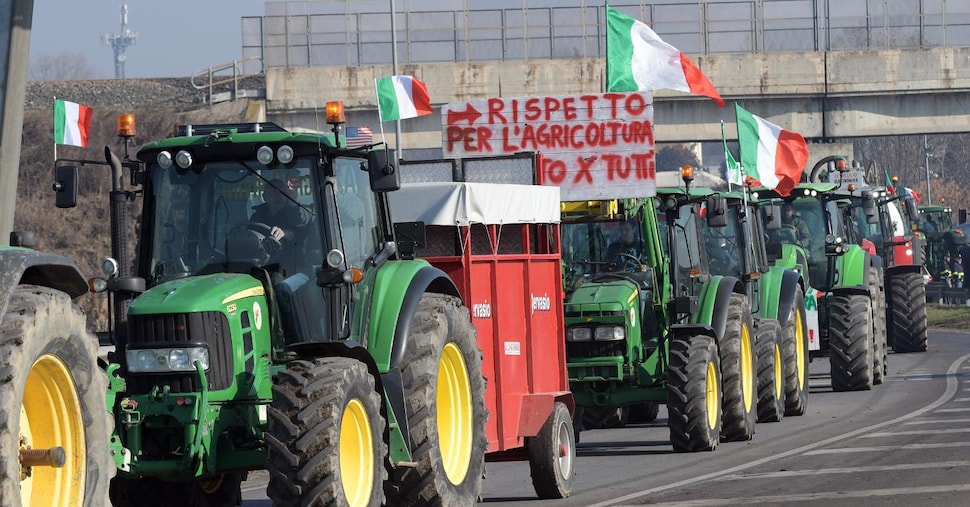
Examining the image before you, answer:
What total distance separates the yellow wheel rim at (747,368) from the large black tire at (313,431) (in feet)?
28.7

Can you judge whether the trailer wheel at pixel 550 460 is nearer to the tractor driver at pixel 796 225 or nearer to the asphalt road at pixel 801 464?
the asphalt road at pixel 801 464

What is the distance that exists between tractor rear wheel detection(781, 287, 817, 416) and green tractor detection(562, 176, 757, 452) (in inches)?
83.5

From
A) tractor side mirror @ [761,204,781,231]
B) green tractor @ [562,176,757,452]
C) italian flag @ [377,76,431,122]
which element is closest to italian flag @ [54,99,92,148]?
italian flag @ [377,76,431,122]

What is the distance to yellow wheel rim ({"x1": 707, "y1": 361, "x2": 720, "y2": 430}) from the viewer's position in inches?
634

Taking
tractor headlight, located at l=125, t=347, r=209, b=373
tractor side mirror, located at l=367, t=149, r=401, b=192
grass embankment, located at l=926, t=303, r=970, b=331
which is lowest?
grass embankment, located at l=926, t=303, r=970, b=331

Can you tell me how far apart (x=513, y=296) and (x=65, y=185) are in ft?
13.1

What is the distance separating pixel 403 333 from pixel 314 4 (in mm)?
35355

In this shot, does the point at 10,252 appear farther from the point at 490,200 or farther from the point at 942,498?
the point at 942,498

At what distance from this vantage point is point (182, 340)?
9.17 m

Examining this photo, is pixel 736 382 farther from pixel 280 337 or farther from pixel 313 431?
pixel 313 431

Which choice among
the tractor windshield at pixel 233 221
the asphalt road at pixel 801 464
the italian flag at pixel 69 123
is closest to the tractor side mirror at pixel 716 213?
the asphalt road at pixel 801 464

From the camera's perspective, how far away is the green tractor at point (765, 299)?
61.4 ft

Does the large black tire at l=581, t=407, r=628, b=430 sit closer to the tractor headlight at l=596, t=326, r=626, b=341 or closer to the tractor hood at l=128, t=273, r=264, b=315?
the tractor headlight at l=596, t=326, r=626, b=341

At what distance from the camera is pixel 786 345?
19594 mm
